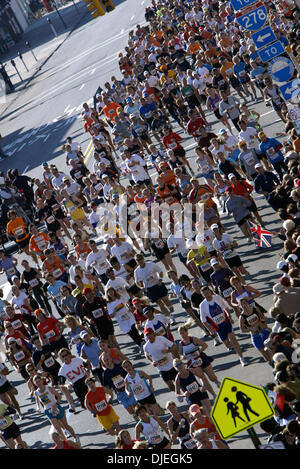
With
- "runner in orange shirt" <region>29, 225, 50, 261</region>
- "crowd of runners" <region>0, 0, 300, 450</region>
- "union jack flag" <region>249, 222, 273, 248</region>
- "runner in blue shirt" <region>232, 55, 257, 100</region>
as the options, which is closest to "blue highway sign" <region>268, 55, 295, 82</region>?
"crowd of runners" <region>0, 0, 300, 450</region>

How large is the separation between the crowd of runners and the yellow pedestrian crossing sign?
0.81 meters

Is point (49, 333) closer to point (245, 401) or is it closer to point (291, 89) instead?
point (291, 89)

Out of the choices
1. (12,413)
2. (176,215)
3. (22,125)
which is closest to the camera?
(12,413)

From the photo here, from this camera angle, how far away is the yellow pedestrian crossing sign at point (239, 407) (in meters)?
9.92

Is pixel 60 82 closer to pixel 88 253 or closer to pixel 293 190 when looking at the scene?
pixel 88 253

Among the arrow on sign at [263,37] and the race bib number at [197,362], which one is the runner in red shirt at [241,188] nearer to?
the arrow on sign at [263,37]

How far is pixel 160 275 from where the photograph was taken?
1819 centimetres

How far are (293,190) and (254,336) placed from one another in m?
3.50

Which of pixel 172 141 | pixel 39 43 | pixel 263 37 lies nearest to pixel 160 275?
pixel 263 37

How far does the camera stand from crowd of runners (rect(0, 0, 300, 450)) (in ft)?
46.4

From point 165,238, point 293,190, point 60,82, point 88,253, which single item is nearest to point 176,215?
point 165,238

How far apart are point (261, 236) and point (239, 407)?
9023 mm

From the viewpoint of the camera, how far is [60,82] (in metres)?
62.5

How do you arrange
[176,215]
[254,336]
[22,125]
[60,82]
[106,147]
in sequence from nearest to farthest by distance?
[254,336], [176,215], [106,147], [22,125], [60,82]
